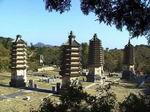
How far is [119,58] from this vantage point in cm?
7294

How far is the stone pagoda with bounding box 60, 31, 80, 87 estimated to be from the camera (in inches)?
1460

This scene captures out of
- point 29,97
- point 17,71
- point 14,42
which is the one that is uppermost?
point 14,42

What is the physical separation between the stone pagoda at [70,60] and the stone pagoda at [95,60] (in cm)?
998

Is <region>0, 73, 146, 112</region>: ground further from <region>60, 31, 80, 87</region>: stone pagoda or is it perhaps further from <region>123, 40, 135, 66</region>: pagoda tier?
<region>123, 40, 135, 66</region>: pagoda tier

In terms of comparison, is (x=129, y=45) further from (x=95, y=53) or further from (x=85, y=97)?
(x=85, y=97)

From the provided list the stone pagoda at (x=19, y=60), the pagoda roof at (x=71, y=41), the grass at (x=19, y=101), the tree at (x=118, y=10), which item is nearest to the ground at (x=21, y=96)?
the grass at (x=19, y=101)

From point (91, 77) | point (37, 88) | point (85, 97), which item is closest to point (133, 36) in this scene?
point (85, 97)

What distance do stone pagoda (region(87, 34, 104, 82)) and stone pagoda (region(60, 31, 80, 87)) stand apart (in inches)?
393

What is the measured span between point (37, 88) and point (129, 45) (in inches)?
881

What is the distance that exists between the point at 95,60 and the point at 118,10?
39284 millimetres

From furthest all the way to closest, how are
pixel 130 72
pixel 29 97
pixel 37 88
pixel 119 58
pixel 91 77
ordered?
pixel 119 58 < pixel 130 72 < pixel 91 77 < pixel 37 88 < pixel 29 97

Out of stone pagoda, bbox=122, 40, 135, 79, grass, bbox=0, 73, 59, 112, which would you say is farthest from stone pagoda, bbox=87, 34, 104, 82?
grass, bbox=0, 73, 59, 112

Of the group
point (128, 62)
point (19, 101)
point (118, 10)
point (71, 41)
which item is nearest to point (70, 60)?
point (71, 41)

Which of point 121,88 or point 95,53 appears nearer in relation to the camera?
point 121,88
